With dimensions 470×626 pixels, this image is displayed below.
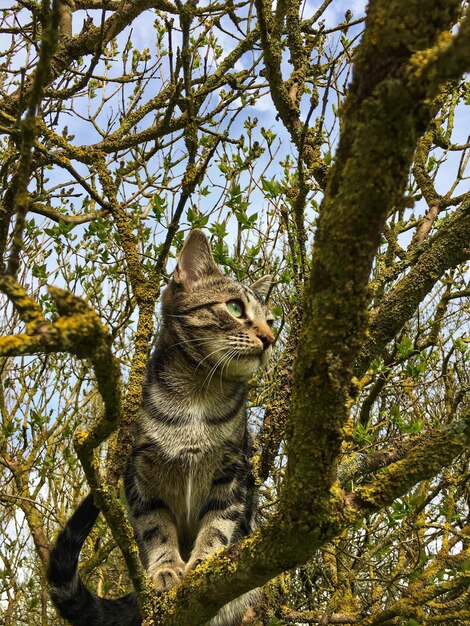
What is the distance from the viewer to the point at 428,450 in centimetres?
199

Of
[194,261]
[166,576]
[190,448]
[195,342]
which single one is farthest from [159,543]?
[194,261]

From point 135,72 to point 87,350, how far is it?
5.73 m

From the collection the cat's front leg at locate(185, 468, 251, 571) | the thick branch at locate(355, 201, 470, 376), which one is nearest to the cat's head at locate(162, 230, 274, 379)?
the cat's front leg at locate(185, 468, 251, 571)

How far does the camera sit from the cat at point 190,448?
3.88m

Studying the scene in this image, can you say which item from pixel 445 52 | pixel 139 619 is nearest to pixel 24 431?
pixel 139 619

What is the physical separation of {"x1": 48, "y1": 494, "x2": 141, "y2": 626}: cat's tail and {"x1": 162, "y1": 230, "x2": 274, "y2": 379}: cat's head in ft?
4.10

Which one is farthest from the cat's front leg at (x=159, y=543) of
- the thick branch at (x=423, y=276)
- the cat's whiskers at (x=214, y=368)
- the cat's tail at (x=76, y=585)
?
the thick branch at (x=423, y=276)

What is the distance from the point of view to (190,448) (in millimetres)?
4051

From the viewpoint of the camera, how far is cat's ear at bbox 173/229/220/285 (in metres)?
4.58

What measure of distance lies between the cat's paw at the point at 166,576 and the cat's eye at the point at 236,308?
5.80 ft

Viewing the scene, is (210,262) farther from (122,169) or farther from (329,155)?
(122,169)

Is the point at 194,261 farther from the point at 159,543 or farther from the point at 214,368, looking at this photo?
the point at 159,543

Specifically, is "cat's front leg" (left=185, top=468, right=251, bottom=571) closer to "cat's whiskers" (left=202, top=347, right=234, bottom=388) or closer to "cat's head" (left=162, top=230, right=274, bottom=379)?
"cat's whiskers" (left=202, top=347, right=234, bottom=388)

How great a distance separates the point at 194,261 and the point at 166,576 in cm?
221
